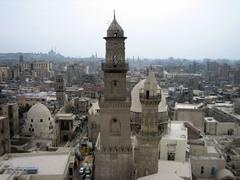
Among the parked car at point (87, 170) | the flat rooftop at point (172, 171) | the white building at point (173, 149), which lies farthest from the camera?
the parked car at point (87, 170)

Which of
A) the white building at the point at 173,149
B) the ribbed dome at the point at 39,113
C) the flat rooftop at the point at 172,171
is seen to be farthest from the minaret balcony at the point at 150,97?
the ribbed dome at the point at 39,113

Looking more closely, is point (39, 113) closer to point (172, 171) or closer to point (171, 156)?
point (171, 156)

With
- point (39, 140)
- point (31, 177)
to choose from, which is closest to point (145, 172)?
point (31, 177)

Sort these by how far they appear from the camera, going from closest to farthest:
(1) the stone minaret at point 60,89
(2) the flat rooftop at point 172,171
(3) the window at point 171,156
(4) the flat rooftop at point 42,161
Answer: (2) the flat rooftop at point 172,171 → (4) the flat rooftop at point 42,161 → (3) the window at point 171,156 → (1) the stone minaret at point 60,89

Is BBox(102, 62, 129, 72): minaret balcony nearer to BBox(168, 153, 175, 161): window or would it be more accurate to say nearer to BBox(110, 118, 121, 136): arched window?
BBox(110, 118, 121, 136): arched window

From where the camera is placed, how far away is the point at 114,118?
20.9m

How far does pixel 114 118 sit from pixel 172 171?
17.2ft

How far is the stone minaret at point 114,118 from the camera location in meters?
20.1

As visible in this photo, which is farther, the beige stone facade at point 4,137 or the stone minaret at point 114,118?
the beige stone facade at point 4,137

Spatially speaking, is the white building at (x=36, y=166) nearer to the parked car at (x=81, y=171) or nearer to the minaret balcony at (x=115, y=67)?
the parked car at (x=81, y=171)

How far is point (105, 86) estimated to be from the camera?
2047 centimetres

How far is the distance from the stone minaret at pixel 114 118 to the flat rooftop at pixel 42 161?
3.48m

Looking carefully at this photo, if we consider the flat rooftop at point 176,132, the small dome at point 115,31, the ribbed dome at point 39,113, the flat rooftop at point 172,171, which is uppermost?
the small dome at point 115,31

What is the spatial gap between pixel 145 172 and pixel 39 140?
17.3 m
